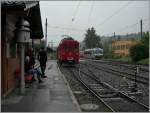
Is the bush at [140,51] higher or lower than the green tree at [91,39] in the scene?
lower

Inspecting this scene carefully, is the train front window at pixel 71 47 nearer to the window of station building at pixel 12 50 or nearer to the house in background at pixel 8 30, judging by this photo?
the house in background at pixel 8 30

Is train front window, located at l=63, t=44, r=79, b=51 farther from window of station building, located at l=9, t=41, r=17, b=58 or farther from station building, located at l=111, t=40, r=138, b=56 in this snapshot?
station building, located at l=111, t=40, r=138, b=56

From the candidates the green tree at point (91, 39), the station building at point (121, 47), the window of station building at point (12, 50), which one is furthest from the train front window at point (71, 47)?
the green tree at point (91, 39)

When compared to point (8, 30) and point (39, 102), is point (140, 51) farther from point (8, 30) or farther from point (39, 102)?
point (39, 102)

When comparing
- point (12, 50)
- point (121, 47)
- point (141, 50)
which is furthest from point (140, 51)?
point (12, 50)

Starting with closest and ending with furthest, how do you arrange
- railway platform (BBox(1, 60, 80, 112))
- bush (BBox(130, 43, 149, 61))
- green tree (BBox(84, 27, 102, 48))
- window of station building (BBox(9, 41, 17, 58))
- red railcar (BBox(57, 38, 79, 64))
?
railway platform (BBox(1, 60, 80, 112)) → window of station building (BBox(9, 41, 17, 58)) → red railcar (BBox(57, 38, 79, 64)) → bush (BBox(130, 43, 149, 61)) → green tree (BBox(84, 27, 102, 48))

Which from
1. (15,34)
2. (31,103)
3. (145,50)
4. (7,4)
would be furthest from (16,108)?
(145,50)

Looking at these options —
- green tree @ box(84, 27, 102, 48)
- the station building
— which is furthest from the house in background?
green tree @ box(84, 27, 102, 48)

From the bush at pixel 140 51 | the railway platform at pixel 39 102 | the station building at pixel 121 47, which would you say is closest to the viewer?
the railway platform at pixel 39 102

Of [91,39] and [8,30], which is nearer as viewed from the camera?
[8,30]

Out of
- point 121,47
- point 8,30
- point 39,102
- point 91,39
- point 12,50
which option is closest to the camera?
point 39,102

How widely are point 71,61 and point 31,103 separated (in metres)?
28.0

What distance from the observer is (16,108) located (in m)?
10.4

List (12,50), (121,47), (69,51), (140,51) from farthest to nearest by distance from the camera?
(121,47) < (140,51) < (69,51) < (12,50)
